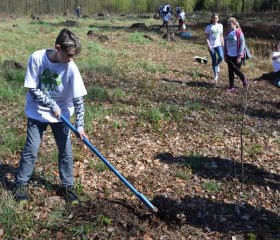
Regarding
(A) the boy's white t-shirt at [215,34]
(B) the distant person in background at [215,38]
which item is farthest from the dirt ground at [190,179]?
(A) the boy's white t-shirt at [215,34]

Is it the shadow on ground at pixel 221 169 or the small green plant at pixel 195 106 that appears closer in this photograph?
the shadow on ground at pixel 221 169

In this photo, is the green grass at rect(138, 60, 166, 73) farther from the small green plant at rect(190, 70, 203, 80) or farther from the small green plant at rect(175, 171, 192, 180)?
the small green plant at rect(175, 171, 192, 180)

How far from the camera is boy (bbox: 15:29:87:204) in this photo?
3.33 metres

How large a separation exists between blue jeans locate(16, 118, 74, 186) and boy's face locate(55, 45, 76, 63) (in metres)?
0.70

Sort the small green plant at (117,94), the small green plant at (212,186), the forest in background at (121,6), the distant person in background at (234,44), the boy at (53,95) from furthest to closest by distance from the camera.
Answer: the forest in background at (121,6)
the distant person in background at (234,44)
the small green plant at (117,94)
the small green plant at (212,186)
the boy at (53,95)

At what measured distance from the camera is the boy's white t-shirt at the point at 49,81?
134 inches

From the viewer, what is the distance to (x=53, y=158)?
5.01 m

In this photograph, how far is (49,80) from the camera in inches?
137

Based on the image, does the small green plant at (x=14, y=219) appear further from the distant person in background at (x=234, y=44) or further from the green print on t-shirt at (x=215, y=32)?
the green print on t-shirt at (x=215, y=32)

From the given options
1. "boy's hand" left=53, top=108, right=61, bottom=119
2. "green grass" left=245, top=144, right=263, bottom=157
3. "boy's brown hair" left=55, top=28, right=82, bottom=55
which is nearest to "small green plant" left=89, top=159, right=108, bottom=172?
"boy's hand" left=53, top=108, right=61, bottom=119

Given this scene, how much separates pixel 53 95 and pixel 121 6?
6204 cm

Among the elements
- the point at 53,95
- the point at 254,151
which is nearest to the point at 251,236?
the point at 254,151

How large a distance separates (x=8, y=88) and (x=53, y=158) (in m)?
3.37

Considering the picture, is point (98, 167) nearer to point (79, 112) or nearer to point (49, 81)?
point (79, 112)
